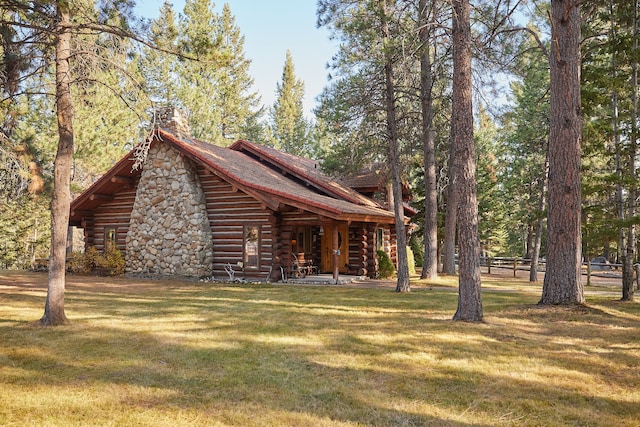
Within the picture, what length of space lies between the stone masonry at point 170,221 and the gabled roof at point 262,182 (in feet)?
2.71

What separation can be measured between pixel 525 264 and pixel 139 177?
83.1 feet

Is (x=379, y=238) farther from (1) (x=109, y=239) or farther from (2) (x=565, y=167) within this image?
(1) (x=109, y=239)

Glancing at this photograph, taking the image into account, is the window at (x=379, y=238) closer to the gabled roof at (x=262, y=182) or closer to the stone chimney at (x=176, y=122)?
the gabled roof at (x=262, y=182)

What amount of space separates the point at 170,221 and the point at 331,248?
710 cm

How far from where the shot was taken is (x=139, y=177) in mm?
21016

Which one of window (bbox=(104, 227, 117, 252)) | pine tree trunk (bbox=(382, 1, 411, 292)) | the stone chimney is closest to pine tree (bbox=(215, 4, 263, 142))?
window (bbox=(104, 227, 117, 252))

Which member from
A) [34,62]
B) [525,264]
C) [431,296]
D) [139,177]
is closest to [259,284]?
[431,296]

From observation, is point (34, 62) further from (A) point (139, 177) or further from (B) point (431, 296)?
(B) point (431, 296)

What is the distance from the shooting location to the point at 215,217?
762 inches

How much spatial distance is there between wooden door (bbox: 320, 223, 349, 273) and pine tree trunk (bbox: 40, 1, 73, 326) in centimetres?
1281

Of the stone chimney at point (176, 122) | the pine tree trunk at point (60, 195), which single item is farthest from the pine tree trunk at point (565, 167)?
the stone chimney at point (176, 122)

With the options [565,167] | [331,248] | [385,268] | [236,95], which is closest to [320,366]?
[565,167]

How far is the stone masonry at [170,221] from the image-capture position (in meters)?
18.8

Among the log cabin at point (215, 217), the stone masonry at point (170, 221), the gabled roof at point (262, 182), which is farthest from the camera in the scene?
the stone masonry at point (170, 221)
